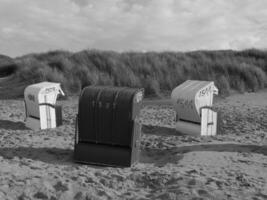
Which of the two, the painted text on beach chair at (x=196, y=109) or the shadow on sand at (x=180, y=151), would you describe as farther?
the painted text on beach chair at (x=196, y=109)

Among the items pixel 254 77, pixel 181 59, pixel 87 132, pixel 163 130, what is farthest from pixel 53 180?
pixel 181 59

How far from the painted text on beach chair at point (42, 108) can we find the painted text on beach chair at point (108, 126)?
288cm

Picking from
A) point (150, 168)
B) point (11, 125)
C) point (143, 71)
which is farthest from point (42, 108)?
point (143, 71)

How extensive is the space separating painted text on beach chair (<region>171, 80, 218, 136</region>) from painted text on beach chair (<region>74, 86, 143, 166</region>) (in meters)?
2.49

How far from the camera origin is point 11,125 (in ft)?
31.6

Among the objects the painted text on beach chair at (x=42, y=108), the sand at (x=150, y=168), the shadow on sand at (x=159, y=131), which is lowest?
the sand at (x=150, y=168)

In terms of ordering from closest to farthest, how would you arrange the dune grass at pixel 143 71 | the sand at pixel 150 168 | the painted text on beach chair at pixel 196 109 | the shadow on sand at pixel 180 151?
the sand at pixel 150 168 < the shadow on sand at pixel 180 151 < the painted text on beach chair at pixel 196 109 < the dune grass at pixel 143 71

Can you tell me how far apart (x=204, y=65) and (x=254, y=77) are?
286cm

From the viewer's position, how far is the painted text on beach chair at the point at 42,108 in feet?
30.3

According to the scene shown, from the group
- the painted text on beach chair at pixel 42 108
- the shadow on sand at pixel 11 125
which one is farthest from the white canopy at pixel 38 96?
the shadow on sand at pixel 11 125

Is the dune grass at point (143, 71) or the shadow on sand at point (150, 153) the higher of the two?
the dune grass at point (143, 71)

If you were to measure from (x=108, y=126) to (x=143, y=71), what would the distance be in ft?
47.1

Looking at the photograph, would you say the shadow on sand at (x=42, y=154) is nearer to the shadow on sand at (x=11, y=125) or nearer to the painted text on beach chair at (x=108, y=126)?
the painted text on beach chair at (x=108, y=126)

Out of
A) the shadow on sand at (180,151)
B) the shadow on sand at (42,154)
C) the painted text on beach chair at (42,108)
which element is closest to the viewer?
the shadow on sand at (42,154)
